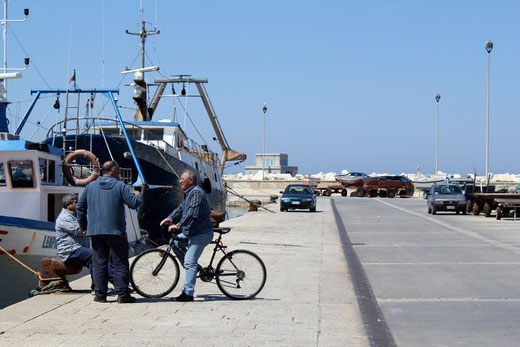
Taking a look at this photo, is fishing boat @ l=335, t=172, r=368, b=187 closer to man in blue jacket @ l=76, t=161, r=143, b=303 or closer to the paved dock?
the paved dock

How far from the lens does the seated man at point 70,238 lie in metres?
9.99

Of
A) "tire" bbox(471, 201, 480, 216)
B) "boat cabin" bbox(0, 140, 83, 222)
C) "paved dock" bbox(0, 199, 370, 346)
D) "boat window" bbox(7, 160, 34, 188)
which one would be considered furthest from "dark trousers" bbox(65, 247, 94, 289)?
"tire" bbox(471, 201, 480, 216)

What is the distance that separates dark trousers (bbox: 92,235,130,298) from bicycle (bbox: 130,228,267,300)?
375 mm

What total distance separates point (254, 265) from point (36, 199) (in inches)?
320

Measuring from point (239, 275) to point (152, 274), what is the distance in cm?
120

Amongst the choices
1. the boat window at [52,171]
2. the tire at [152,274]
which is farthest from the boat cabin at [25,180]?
the tire at [152,274]

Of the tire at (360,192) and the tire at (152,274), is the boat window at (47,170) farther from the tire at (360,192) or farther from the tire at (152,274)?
the tire at (360,192)

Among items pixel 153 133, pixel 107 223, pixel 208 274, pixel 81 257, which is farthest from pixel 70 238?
pixel 153 133

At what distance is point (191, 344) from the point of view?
697 centimetres

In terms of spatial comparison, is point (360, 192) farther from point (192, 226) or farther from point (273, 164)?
point (273, 164)

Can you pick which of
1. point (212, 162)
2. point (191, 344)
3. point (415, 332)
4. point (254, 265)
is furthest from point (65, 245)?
point (212, 162)

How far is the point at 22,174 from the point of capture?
16438 millimetres

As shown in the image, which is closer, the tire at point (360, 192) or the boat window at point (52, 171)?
the boat window at point (52, 171)

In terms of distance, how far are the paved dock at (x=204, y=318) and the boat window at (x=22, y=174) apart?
5.44m
